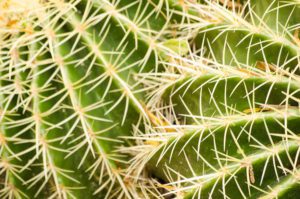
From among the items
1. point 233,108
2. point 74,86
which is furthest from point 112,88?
point 233,108

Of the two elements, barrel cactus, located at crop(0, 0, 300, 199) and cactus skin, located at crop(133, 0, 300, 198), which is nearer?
cactus skin, located at crop(133, 0, 300, 198)

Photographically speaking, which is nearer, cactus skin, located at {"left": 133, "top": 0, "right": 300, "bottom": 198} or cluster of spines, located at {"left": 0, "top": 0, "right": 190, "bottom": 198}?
cactus skin, located at {"left": 133, "top": 0, "right": 300, "bottom": 198}

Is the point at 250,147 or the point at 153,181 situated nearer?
the point at 250,147

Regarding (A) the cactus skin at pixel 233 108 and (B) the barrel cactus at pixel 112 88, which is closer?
(A) the cactus skin at pixel 233 108

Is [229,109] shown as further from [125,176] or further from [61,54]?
[61,54]

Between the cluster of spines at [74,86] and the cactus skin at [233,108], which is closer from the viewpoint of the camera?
the cactus skin at [233,108]

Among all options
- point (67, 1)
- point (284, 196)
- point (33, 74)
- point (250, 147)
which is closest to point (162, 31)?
point (67, 1)

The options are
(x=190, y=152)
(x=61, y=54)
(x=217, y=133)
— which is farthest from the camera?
(x=61, y=54)

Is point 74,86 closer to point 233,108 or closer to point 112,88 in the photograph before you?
point 112,88
